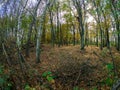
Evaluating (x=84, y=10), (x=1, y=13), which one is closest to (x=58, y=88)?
(x=1, y=13)

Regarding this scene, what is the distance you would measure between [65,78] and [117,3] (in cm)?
592

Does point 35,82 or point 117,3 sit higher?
point 117,3

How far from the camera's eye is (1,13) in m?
22.0

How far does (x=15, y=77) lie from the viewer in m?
12.9

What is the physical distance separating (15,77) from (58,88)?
9.54ft

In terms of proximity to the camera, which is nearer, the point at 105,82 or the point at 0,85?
the point at 0,85

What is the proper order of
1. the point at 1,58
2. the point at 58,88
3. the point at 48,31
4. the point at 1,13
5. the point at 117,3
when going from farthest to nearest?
the point at 48,31
the point at 1,13
the point at 1,58
the point at 58,88
the point at 117,3

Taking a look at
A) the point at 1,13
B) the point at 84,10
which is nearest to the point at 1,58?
the point at 1,13

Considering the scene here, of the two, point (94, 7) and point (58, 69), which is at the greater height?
point (94, 7)

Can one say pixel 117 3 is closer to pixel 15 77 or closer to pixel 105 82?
pixel 105 82

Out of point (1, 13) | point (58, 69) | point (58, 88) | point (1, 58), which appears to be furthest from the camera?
point (1, 13)

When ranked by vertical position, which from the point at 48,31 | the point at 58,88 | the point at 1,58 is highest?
the point at 48,31

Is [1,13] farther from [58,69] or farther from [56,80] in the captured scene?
[56,80]

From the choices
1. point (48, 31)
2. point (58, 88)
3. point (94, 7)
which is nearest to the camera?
point (58, 88)
